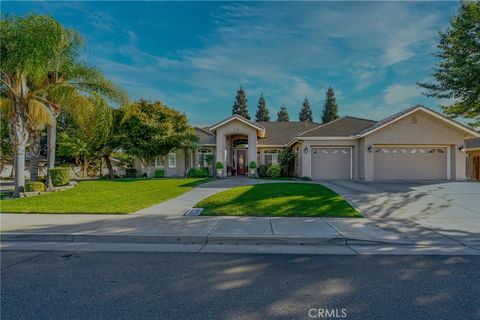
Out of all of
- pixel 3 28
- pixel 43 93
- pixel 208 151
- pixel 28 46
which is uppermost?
pixel 3 28

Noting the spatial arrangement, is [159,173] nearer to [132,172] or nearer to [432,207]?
[132,172]

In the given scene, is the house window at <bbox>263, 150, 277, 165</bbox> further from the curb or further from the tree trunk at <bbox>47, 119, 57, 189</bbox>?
the curb

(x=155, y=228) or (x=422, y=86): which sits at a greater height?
(x=422, y=86)

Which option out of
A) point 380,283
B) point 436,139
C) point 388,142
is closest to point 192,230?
point 380,283

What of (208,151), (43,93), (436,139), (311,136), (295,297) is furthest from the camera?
(208,151)

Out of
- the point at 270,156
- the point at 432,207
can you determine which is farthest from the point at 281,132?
the point at 432,207

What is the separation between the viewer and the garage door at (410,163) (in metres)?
17.0

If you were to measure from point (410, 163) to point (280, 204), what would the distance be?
12.8 metres

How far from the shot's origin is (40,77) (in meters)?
11.2

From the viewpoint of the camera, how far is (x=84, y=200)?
1047 centimetres

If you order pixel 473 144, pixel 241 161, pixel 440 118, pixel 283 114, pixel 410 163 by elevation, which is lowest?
pixel 410 163

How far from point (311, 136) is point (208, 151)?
9727 mm

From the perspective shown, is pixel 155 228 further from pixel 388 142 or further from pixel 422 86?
pixel 388 142

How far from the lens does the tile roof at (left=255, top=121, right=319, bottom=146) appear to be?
80.6 ft
